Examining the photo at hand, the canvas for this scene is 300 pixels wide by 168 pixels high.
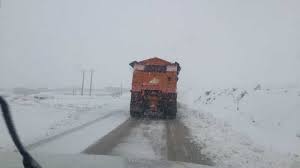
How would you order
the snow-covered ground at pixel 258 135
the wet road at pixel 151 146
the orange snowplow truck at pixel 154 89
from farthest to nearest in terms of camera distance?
the orange snowplow truck at pixel 154 89 < the snow-covered ground at pixel 258 135 < the wet road at pixel 151 146

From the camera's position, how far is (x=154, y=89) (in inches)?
1069

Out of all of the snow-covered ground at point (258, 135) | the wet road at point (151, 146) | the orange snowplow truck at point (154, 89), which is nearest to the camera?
the wet road at point (151, 146)

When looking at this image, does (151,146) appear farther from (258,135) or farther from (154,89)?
(154,89)

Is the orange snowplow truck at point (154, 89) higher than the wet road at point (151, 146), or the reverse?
the orange snowplow truck at point (154, 89)

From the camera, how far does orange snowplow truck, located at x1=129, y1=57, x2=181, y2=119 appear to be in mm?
26828

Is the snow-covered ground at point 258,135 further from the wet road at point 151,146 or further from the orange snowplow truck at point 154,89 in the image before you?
the orange snowplow truck at point 154,89

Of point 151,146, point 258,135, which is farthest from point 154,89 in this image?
point 151,146

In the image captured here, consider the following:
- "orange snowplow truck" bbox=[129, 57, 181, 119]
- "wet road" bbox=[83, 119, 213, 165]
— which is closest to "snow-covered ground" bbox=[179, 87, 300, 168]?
"wet road" bbox=[83, 119, 213, 165]

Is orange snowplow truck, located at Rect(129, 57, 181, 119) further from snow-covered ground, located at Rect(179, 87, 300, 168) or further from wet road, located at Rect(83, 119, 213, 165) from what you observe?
wet road, located at Rect(83, 119, 213, 165)

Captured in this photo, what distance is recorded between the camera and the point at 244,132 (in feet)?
63.0

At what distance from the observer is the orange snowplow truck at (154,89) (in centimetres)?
2683

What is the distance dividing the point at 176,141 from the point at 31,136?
432cm

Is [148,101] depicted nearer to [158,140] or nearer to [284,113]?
[284,113]

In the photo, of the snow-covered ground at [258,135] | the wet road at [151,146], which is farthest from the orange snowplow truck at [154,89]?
the wet road at [151,146]
